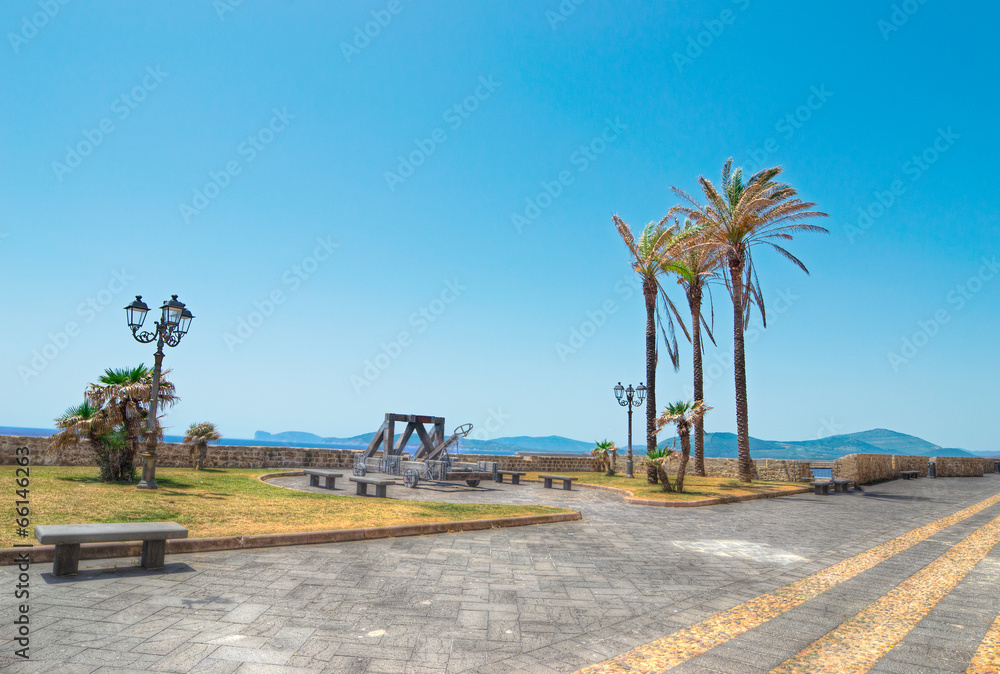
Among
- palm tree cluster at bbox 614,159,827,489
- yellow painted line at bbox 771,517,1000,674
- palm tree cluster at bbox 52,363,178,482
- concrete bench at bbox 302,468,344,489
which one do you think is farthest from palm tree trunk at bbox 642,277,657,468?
palm tree cluster at bbox 52,363,178,482

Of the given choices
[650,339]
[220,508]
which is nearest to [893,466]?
[650,339]

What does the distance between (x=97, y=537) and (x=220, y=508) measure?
4306 millimetres

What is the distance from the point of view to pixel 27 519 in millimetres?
6859

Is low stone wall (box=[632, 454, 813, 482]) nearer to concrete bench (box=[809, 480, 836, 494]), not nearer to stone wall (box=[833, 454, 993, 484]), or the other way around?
stone wall (box=[833, 454, 993, 484])

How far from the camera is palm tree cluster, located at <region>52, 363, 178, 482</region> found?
1217 cm

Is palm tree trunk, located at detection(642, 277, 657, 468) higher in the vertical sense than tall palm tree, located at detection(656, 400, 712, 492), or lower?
higher

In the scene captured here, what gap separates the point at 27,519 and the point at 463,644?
6.04 metres

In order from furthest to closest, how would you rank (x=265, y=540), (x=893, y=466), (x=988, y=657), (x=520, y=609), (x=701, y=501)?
(x=893, y=466), (x=701, y=501), (x=265, y=540), (x=520, y=609), (x=988, y=657)

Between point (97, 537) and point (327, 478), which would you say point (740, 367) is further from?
point (97, 537)

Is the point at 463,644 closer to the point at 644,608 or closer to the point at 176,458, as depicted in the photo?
the point at 644,608

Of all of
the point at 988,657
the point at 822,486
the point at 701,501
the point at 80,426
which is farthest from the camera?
the point at 822,486

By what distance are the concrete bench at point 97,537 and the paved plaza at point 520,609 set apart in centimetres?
16

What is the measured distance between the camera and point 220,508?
938 cm

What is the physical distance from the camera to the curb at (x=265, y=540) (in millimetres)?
5703
